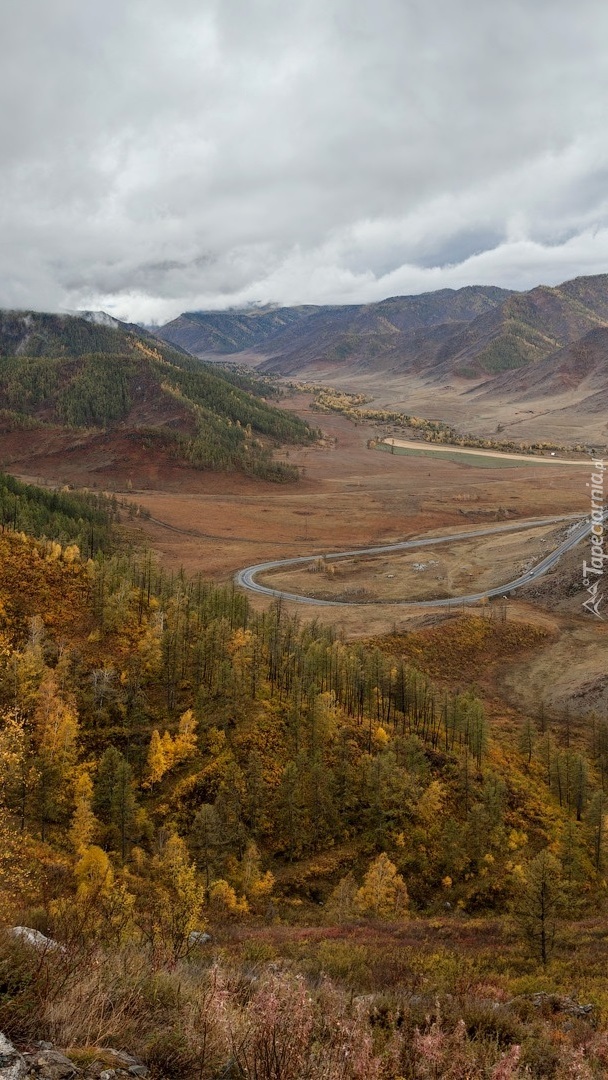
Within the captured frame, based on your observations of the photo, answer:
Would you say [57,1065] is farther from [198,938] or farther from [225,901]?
[225,901]

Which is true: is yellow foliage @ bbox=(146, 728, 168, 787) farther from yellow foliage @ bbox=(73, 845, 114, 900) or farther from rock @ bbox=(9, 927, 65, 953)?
rock @ bbox=(9, 927, 65, 953)

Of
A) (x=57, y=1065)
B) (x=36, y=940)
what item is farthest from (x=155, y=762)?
(x=57, y=1065)

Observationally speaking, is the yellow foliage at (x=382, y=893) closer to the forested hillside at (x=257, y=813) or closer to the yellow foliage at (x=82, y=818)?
the forested hillside at (x=257, y=813)

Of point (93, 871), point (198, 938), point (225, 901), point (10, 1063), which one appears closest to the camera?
point (10, 1063)

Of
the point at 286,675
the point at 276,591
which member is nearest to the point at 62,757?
the point at 286,675

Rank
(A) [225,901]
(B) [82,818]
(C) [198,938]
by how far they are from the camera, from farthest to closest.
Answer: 1. (B) [82,818]
2. (A) [225,901]
3. (C) [198,938]

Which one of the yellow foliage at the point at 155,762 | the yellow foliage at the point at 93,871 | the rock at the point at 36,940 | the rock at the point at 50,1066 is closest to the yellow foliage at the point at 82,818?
the yellow foliage at the point at 93,871

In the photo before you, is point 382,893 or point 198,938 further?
point 382,893

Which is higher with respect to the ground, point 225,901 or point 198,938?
point 198,938

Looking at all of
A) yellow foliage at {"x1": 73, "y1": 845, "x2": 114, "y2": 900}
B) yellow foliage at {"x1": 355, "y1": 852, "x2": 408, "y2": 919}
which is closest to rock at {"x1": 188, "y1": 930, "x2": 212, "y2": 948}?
yellow foliage at {"x1": 73, "y1": 845, "x2": 114, "y2": 900}
